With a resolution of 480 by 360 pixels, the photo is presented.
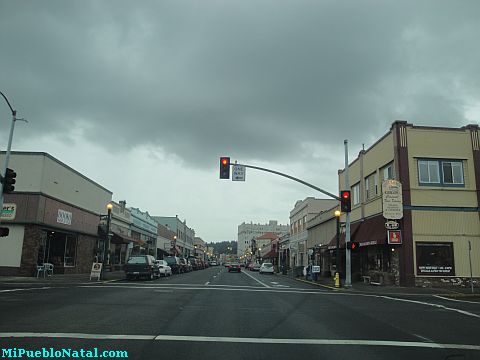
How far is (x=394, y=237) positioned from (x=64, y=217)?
23641 mm

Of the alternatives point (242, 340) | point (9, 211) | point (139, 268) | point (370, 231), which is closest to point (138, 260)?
point (139, 268)

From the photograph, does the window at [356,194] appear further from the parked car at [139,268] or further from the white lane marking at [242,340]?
the white lane marking at [242,340]

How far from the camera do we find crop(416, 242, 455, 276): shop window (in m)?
27.8

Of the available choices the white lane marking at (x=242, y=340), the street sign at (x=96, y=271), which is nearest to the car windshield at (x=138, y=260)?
the street sign at (x=96, y=271)

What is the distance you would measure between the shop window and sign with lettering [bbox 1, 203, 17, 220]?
84.8 feet

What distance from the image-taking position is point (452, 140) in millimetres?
29578

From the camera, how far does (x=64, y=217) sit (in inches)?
1346

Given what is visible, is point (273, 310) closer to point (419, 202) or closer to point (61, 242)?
point (419, 202)

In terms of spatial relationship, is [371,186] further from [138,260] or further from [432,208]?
→ [138,260]

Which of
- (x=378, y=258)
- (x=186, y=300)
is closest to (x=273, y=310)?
(x=186, y=300)

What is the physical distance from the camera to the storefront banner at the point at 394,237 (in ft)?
90.8

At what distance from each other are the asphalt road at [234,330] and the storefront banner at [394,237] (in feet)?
40.4

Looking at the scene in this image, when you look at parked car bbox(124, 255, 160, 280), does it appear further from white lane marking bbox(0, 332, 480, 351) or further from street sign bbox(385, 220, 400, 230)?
white lane marking bbox(0, 332, 480, 351)

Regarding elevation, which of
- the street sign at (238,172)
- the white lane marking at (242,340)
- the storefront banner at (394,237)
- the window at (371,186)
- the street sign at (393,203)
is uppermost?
the window at (371,186)
